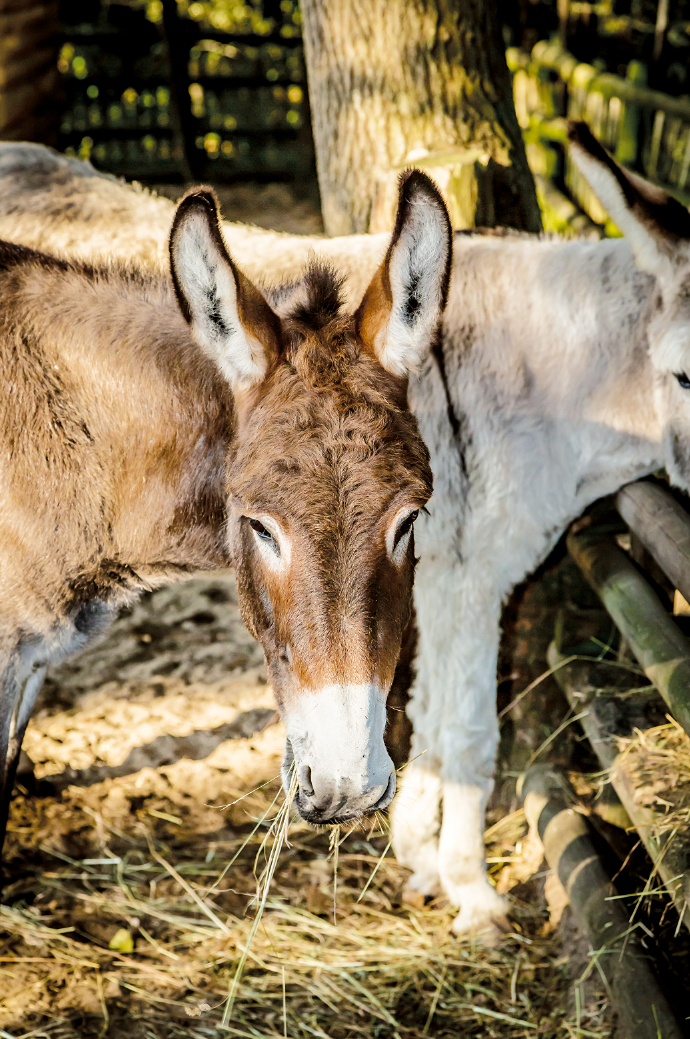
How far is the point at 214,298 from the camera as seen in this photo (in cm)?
205

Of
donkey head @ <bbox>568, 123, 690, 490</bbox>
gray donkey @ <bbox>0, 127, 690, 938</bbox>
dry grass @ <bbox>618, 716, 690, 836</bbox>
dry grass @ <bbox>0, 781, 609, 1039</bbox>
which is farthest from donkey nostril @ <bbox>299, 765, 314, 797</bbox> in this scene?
donkey head @ <bbox>568, 123, 690, 490</bbox>

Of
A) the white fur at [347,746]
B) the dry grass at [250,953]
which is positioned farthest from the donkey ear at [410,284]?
the dry grass at [250,953]

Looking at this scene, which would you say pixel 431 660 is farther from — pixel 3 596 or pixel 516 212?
pixel 516 212

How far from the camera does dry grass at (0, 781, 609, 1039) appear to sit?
2.69 m

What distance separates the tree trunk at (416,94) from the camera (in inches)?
146

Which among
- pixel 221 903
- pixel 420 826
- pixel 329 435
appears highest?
pixel 329 435

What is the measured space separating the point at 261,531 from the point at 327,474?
0.24m

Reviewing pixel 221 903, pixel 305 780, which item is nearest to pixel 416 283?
pixel 305 780

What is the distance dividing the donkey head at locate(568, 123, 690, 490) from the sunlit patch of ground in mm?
1660

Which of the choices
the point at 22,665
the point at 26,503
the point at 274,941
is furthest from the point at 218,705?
the point at 26,503

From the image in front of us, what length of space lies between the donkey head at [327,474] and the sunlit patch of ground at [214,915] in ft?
1.37

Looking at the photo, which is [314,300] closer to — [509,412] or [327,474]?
[327,474]

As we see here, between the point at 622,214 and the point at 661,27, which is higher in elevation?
the point at 661,27

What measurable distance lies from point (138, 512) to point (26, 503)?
0.30 metres
